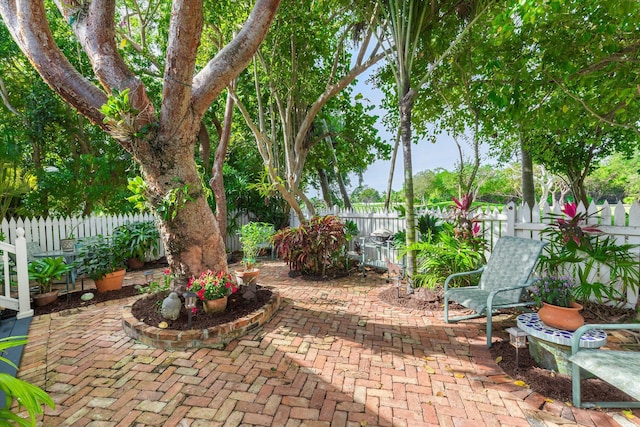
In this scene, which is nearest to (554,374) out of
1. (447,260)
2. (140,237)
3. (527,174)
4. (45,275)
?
(447,260)

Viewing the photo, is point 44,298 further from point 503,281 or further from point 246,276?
point 503,281

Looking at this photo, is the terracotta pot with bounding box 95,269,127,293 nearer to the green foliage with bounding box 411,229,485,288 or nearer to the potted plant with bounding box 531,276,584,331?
the green foliage with bounding box 411,229,485,288

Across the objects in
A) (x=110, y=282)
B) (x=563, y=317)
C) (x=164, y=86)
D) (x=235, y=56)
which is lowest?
(x=110, y=282)

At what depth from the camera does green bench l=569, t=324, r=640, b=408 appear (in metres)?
1.63

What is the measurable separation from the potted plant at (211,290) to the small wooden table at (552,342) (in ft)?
9.72

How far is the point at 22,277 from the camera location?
371 centimetres

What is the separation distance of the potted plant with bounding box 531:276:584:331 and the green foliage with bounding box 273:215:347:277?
331 cm

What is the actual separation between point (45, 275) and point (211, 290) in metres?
2.88

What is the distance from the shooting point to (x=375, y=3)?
5.07 meters

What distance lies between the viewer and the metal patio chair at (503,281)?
2973 mm

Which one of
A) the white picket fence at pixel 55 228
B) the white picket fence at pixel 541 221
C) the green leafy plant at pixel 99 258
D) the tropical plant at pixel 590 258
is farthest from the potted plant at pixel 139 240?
the tropical plant at pixel 590 258

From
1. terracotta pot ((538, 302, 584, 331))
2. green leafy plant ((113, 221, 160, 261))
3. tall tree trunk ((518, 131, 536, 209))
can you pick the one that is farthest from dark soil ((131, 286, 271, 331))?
tall tree trunk ((518, 131, 536, 209))

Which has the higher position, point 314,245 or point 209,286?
point 314,245

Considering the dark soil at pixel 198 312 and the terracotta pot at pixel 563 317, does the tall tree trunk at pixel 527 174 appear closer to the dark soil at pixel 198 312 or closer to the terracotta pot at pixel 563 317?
the terracotta pot at pixel 563 317
